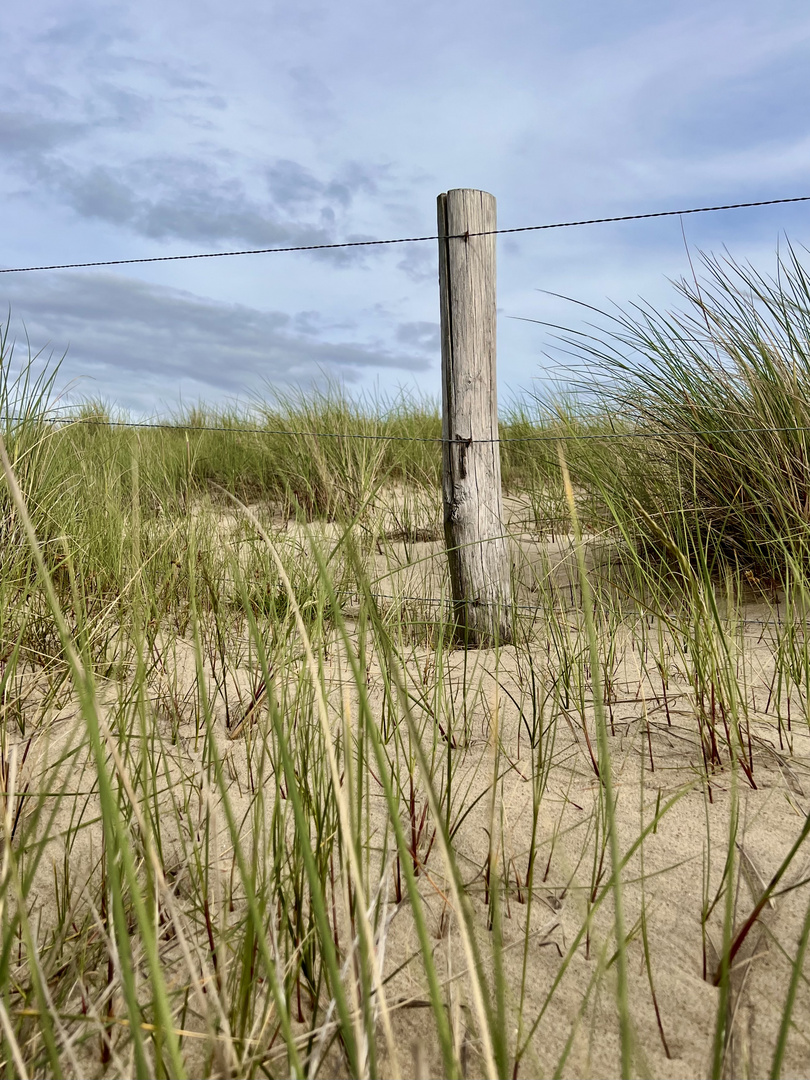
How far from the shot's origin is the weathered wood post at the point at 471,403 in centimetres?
290

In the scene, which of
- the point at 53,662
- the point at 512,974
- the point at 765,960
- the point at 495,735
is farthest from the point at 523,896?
the point at 53,662

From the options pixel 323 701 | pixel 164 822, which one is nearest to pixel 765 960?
pixel 323 701

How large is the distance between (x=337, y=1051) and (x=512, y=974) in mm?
269

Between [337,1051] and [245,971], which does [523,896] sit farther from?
[245,971]

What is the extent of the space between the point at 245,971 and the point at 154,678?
1.43 metres

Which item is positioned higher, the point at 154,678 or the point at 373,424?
the point at 373,424

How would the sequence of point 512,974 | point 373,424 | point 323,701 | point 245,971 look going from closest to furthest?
point 323,701 → point 245,971 → point 512,974 → point 373,424

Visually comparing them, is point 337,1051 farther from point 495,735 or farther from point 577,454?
point 577,454

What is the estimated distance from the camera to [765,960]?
1171mm

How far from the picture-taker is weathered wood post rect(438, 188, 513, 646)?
9.52 ft

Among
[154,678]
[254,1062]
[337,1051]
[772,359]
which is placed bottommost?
[337,1051]

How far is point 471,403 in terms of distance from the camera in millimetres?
2951

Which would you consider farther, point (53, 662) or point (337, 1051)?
point (53, 662)

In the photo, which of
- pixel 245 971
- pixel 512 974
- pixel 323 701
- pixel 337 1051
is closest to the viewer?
pixel 323 701
